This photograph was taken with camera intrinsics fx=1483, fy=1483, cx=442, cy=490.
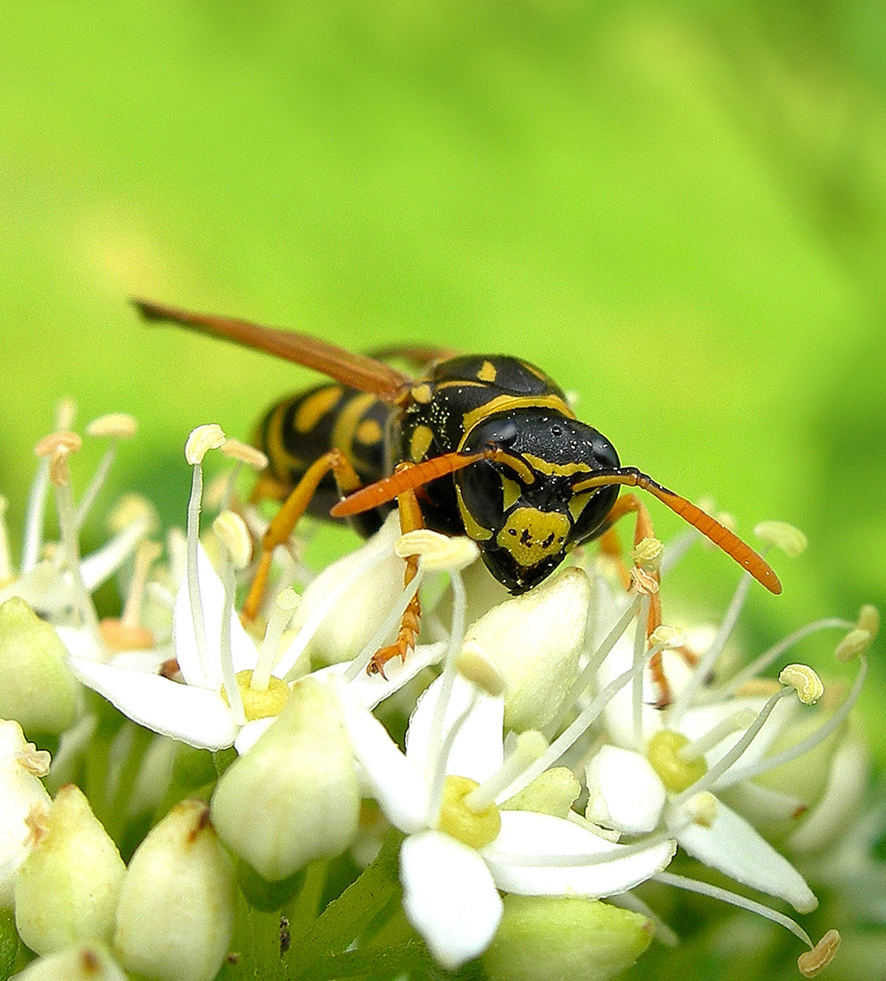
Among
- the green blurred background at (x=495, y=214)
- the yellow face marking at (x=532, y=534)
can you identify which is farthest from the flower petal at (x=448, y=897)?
the green blurred background at (x=495, y=214)

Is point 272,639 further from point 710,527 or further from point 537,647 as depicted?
point 710,527

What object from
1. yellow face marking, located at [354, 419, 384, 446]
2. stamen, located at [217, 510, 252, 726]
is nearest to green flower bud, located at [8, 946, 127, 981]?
stamen, located at [217, 510, 252, 726]

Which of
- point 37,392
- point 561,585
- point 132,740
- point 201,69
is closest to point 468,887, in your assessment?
point 561,585

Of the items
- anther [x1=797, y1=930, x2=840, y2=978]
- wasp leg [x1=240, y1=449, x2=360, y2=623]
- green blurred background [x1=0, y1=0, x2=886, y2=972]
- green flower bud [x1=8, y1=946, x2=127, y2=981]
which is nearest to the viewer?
green flower bud [x1=8, y1=946, x2=127, y2=981]

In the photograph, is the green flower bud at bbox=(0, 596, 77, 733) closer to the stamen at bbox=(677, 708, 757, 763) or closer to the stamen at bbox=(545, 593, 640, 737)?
the stamen at bbox=(545, 593, 640, 737)

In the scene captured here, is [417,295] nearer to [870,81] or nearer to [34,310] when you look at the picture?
[34,310]

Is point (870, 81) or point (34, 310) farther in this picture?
point (870, 81)
